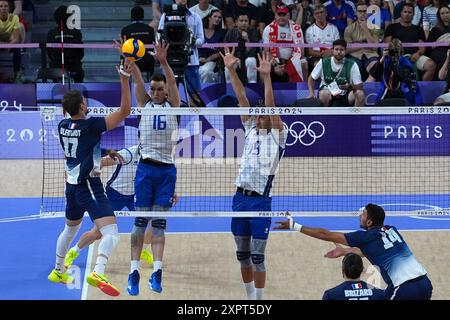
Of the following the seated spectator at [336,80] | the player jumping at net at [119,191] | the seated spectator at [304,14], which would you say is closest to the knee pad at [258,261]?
the player jumping at net at [119,191]

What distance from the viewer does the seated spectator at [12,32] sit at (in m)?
23.3

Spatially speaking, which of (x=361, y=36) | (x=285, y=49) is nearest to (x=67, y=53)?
(x=285, y=49)

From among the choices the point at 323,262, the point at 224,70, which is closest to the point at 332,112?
the point at 323,262

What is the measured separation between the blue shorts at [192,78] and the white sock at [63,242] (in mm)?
8625

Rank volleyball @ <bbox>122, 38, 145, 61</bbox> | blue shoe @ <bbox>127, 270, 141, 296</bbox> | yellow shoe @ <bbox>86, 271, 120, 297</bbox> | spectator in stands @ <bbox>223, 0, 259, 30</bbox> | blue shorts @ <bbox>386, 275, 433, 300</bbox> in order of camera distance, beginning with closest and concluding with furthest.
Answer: blue shorts @ <bbox>386, 275, 433, 300</bbox> → yellow shoe @ <bbox>86, 271, 120, 297</bbox> → volleyball @ <bbox>122, 38, 145, 61</bbox> → blue shoe @ <bbox>127, 270, 141, 296</bbox> → spectator in stands @ <bbox>223, 0, 259, 30</bbox>

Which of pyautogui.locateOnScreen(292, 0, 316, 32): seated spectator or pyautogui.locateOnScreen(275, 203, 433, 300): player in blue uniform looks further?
pyautogui.locateOnScreen(292, 0, 316, 32): seated spectator

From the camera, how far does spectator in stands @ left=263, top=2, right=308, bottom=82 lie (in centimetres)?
2264

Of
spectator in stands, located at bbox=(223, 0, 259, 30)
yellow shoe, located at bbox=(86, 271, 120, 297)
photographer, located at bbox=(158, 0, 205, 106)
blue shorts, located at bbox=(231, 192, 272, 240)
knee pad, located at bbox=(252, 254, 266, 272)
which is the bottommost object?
yellow shoe, located at bbox=(86, 271, 120, 297)

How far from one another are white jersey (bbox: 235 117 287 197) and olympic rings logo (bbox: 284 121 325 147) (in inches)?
331

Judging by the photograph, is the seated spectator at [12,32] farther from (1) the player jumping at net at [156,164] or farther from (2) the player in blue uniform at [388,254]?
(2) the player in blue uniform at [388,254]

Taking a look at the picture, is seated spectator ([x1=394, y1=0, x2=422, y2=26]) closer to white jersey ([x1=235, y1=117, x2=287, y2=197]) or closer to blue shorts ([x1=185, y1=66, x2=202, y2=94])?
blue shorts ([x1=185, y1=66, x2=202, y2=94])

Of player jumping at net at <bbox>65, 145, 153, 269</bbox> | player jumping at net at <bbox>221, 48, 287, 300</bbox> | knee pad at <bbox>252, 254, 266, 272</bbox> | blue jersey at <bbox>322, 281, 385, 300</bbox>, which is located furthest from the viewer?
player jumping at net at <bbox>65, 145, 153, 269</bbox>

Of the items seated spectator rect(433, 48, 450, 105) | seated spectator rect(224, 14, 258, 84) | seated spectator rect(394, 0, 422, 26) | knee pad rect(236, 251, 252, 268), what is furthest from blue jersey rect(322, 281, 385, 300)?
seated spectator rect(394, 0, 422, 26)

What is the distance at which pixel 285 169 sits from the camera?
69.8 feet
